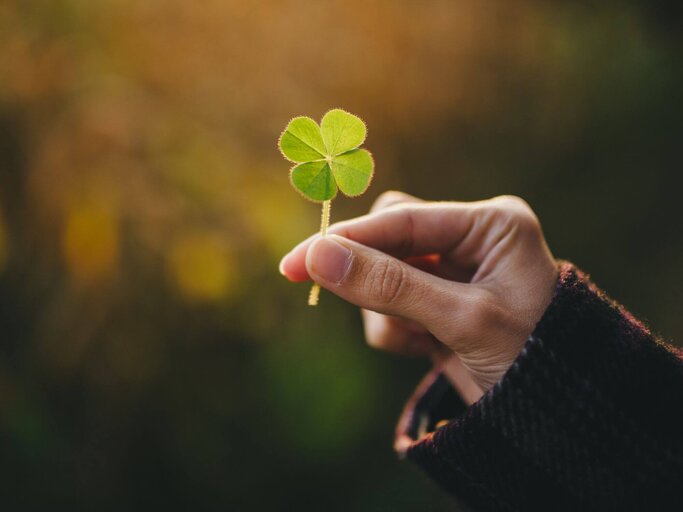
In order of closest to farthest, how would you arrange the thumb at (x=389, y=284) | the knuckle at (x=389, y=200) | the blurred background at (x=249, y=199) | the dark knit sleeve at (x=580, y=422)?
the dark knit sleeve at (x=580, y=422) < the thumb at (x=389, y=284) < the knuckle at (x=389, y=200) < the blurred background at (x=249, y=199)

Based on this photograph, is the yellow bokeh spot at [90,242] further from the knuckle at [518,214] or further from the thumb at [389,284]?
the knuckle at [518,214]

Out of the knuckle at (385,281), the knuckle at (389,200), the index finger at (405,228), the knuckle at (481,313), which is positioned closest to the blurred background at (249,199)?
the knuckle at (389,200)

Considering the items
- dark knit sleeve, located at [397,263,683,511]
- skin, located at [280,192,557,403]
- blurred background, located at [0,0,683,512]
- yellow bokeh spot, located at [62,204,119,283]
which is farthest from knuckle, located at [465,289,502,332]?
yellow bokeh spot, located at [62,204,119,283]

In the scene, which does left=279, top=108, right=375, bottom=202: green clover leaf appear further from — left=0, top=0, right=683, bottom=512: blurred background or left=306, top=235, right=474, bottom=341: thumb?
left=0, top=0, right=683, bottom=512: blurred background

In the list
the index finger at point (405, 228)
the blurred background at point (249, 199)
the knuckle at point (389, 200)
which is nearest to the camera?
the index finger at point (405, 228)

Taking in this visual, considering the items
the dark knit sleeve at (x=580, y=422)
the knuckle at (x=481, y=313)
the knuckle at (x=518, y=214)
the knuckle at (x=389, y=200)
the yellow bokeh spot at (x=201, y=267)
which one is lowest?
the yellow bokeh spot at (x=201, y=267)

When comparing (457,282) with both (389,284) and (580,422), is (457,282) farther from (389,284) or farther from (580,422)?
(580,422)

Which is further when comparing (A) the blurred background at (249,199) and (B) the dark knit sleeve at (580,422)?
(A) the blurred background at (249,199)
